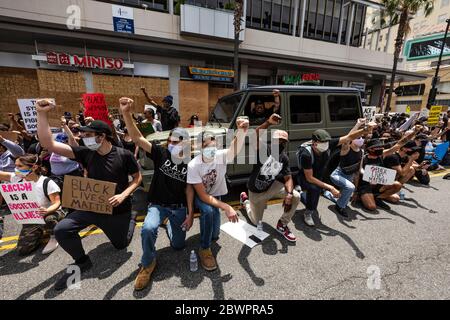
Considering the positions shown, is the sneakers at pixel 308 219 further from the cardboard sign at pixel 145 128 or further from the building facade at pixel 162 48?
the building facade at pixel 162 48

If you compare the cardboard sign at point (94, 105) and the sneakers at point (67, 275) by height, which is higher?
the cardboard sign at point (94, 105)

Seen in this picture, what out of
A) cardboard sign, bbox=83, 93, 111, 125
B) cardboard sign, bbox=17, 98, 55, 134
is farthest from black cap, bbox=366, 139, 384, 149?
cardboard sign, bbox=17, 98, 55, 134

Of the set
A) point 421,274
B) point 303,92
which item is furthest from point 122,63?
point 421,274

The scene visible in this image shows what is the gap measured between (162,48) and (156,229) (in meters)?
9.91

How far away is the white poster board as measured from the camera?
2.96 meters

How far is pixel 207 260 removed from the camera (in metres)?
2.46

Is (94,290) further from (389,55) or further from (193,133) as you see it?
(389,55)

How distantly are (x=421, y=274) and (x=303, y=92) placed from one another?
3463mm

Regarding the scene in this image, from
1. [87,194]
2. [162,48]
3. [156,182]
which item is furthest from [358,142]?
[162,48]

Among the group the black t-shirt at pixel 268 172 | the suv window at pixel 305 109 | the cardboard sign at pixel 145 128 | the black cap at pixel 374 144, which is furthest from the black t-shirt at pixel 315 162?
the cardboard sign at pixel 145 128

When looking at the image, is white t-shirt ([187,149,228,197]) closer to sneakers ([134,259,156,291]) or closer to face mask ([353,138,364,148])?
sneakers ([134,259,156,291])

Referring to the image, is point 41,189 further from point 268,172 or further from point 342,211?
point 342,211

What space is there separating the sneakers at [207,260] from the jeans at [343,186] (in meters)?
2.65

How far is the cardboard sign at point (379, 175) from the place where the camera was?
396cm
